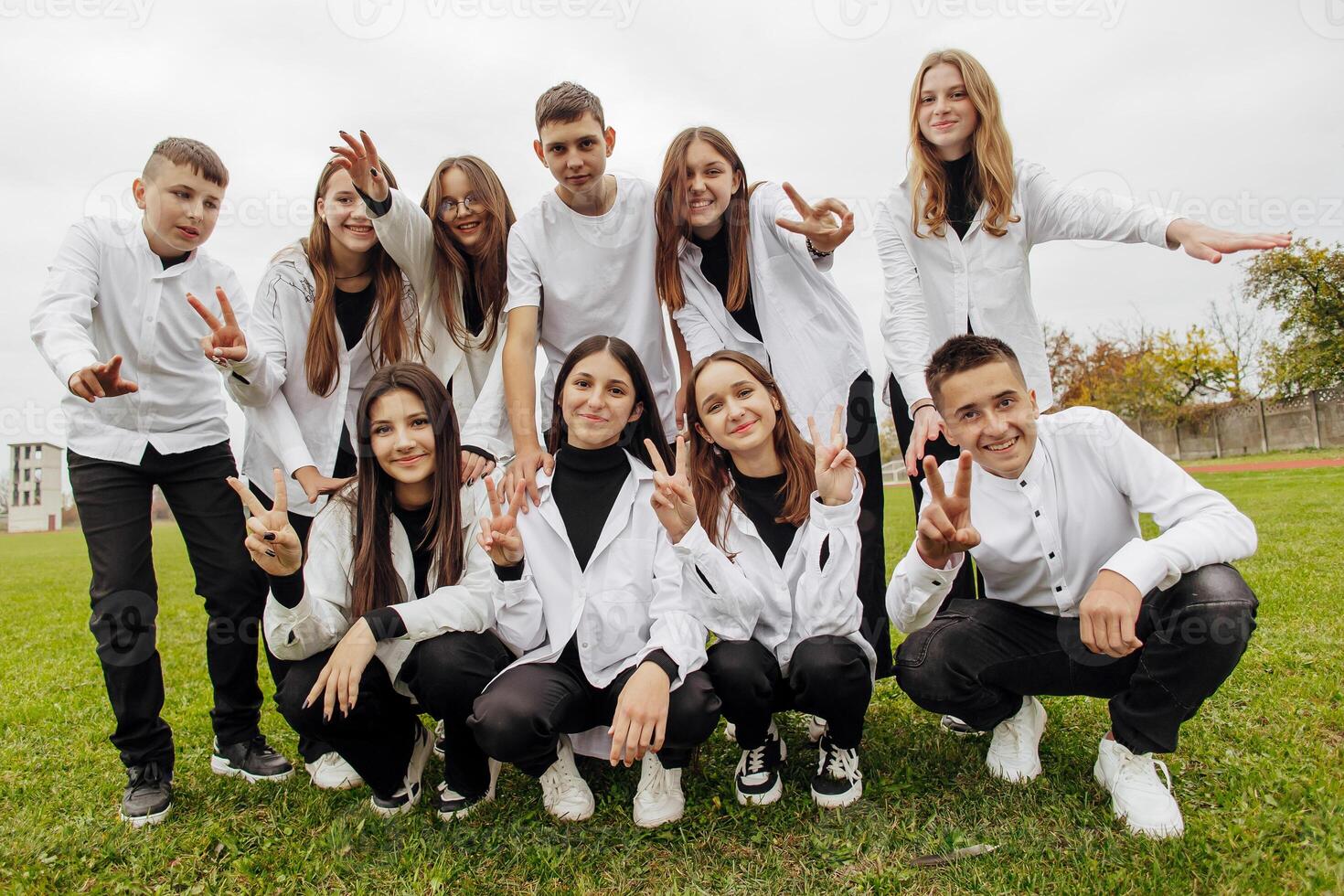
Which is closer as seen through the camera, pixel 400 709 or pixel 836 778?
pixel 836 778

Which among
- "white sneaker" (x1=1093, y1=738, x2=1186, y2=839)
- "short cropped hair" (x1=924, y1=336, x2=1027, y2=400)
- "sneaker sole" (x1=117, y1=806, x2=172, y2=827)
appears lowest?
"sneaker sole" (x1=117, y1=806, x2=172, y2=827)

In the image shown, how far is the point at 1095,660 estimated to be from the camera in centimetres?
288

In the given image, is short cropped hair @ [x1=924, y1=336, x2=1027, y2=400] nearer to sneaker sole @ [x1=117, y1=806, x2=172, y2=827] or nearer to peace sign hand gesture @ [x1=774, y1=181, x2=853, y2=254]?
peace sign hand gesture @ [x1=774, y1=181, x2=853, y2=254]

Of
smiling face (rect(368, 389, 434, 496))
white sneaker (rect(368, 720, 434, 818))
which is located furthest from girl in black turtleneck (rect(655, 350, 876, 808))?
white sneaker (rect(368, 720, 434, 818))

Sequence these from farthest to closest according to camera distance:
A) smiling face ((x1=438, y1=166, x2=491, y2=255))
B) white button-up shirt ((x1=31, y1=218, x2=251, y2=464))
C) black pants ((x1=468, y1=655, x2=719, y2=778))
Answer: smiling face ((x1=438, y1=166, x2=491, y2=255))
white button-up shirt ((x1=31, y1=218, x2=251, y2=464))
black pants ((x1=468, y1=655, x2=719, y2=778))

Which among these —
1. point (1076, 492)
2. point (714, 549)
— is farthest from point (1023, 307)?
point (714, 549)

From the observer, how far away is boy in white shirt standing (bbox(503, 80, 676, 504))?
146 inches

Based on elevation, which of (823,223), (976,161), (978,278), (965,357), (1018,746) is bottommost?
(1018,746)

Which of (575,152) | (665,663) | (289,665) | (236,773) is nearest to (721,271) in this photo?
(575,152)

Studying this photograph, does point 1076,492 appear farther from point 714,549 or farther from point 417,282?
point 417,282

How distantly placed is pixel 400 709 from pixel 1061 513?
→ 2.58 meters

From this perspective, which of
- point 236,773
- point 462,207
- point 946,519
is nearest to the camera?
point 946,519

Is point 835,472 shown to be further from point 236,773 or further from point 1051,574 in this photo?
point 236,773

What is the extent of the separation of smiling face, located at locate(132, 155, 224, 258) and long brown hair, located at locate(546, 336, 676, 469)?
5.47 ft
